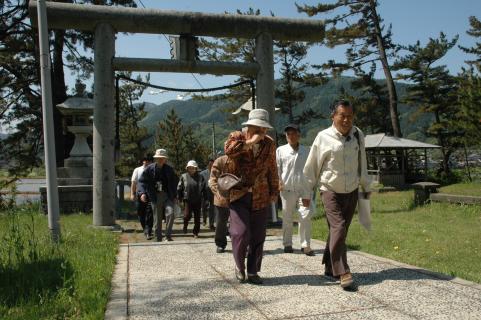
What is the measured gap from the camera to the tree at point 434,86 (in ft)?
101

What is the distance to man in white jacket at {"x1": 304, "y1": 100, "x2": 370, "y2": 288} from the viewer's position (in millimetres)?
4824

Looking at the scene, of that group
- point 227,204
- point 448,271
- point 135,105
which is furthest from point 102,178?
point 135,105

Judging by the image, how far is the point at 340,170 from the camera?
486 cm

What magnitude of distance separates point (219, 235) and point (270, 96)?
4058 millimetres

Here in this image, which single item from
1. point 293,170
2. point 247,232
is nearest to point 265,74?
point 293,170

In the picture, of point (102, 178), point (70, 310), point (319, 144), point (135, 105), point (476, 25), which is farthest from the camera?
point (135, 105)

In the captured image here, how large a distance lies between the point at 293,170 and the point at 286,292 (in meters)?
2.35

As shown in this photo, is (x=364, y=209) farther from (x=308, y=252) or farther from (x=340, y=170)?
(x=308, y=252)

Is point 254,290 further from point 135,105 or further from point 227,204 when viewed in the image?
point 135,105

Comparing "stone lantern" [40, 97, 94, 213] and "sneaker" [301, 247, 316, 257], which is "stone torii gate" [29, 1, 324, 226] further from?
"stone lantern" [40, 97, 94, 213]

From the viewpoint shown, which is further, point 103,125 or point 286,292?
point 103,125

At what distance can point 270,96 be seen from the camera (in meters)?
9.93

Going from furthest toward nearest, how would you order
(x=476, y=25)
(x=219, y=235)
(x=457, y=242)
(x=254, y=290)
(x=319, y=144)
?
(x=476, y=25)
(x=457, y=242)
(x=219, y=235)
(x=319, y=144)
(x=254, y=290)

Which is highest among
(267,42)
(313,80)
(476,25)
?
(476,25)
